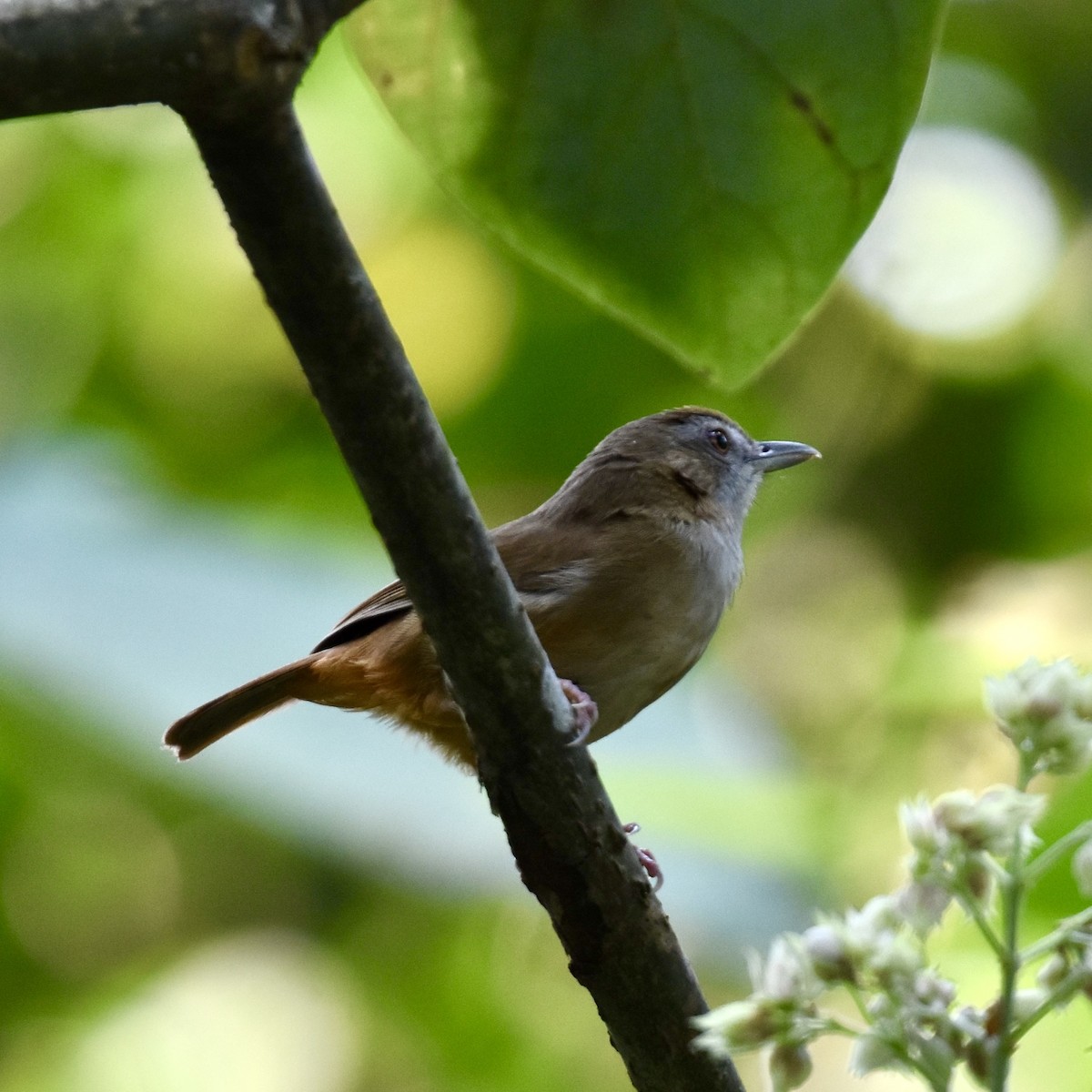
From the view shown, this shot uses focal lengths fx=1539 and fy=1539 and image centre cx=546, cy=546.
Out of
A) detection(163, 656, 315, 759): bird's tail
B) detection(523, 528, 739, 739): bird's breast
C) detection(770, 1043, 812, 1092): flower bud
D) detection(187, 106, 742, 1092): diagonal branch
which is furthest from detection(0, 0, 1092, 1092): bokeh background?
detection(770, 1043, 812, 1092): flower bud

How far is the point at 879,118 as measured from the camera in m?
1.30

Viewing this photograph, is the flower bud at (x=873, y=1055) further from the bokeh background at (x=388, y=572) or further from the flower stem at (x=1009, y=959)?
the bokeh background at (x=388, y=572)

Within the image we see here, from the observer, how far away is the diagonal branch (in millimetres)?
994

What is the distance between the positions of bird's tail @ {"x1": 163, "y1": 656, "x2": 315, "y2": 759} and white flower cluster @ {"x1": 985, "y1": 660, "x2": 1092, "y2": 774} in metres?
2.27

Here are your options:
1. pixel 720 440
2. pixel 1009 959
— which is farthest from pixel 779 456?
pixel 1009 959

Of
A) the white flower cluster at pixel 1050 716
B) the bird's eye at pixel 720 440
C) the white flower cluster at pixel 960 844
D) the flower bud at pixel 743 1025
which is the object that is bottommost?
the flower bud at pixel 743 1025

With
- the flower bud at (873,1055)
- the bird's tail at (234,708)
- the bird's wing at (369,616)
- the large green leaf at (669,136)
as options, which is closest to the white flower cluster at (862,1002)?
the flower bud at (873,1055)

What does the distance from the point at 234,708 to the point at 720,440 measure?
1481mm

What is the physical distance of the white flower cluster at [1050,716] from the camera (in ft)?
3.64

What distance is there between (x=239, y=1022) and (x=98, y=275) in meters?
2.37

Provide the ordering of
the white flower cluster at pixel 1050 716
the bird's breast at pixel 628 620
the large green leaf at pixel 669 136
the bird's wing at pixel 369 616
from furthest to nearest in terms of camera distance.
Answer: the bird's wing at pixel 369 616 → the bird's breast at pixel 628 620 → the large green leaf at pixel 669 136 → the white flower cluster at pixel 1050 716

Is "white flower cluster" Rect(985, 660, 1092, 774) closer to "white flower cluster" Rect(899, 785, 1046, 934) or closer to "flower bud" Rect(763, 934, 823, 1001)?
"white flower cluster" Rect(899, 785, 1046, 934)

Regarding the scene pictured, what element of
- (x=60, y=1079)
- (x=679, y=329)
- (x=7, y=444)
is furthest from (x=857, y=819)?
(x=679, y=329)

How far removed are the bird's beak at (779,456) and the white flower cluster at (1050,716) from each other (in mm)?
2976
